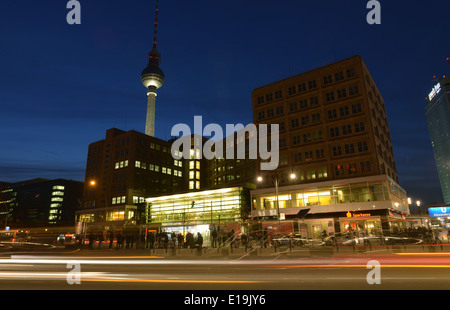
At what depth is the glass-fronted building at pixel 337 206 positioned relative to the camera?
40.2 metres

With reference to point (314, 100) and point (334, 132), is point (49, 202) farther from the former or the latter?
Result: point (334, 132)

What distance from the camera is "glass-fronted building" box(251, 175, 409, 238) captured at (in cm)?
4019

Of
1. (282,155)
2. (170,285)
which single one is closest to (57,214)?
(282,155)

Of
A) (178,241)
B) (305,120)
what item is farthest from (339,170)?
(178,241)

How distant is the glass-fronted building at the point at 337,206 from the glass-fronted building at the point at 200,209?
6055 millimetres

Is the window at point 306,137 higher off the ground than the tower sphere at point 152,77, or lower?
lower

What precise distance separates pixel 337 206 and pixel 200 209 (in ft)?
93.3

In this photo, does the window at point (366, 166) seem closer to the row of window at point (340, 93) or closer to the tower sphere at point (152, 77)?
the row of window at point (340, 93)

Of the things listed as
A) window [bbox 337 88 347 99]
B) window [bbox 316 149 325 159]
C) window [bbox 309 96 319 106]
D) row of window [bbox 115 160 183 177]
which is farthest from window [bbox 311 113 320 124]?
row of window [bbox 115 160 183 177]

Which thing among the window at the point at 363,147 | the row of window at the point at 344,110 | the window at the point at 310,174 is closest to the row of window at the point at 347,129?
the row of window at the point at 344,110

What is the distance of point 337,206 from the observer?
141 ft
